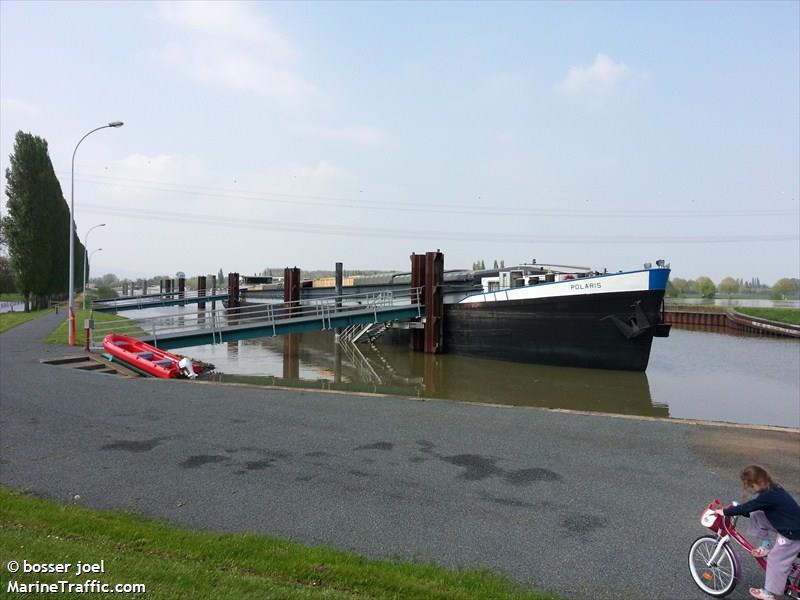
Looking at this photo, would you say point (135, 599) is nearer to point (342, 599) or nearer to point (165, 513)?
point (342, 599)

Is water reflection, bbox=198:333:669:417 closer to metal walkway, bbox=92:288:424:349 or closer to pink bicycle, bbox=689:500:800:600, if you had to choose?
metal walkway, bbox=92:288:424:349

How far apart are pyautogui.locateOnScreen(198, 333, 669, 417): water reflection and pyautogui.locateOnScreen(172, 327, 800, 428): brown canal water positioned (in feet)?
0.12

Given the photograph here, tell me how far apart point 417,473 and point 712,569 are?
3.47 m

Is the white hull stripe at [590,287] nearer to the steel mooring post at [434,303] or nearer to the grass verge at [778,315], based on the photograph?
the steel mooring post at [434,303]

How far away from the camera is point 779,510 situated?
4051mm

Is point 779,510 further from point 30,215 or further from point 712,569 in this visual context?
point 30,215

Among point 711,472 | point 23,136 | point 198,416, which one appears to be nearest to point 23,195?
point 23,136

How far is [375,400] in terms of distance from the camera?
11500mm

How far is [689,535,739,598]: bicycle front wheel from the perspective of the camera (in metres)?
4.22

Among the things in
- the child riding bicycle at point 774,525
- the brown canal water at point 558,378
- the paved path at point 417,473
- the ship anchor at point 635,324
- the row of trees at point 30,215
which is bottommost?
the brown canal water at point 558,378

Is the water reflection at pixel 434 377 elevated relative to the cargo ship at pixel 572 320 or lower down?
lower down

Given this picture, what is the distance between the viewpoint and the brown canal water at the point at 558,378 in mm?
16219

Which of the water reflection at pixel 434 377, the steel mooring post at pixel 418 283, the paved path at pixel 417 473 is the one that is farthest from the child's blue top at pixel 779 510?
the steel mooring post at pixel 418 283

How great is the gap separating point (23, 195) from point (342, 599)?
5001 cm
